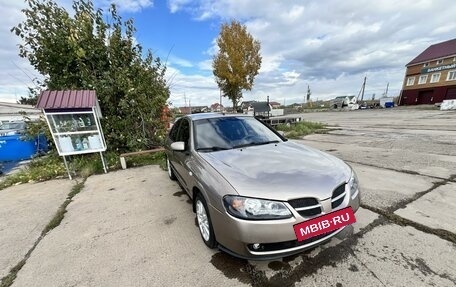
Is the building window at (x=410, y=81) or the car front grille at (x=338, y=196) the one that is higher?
the building window at (x=410, y=81)

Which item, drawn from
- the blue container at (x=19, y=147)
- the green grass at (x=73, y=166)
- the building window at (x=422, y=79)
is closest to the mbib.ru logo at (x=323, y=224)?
the green grass at (x=73, y=166)

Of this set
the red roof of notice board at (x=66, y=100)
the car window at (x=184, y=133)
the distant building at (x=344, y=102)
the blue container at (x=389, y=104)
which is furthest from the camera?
the distant building at (x=344, y=102)

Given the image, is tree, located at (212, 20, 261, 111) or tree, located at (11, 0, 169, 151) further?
tree, located at (212, 20, 261, 111)

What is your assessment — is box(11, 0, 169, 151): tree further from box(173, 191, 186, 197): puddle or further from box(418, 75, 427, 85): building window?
box(418, 75, 427, 85): building window

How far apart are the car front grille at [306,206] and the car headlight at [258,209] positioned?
86 millimetres

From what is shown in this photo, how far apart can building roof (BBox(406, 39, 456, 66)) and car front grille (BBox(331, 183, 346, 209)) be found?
42856 mm

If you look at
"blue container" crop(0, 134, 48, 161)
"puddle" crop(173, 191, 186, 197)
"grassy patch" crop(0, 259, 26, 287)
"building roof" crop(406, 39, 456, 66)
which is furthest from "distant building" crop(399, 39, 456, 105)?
"blue container" crop(0, 134, 48, 161)

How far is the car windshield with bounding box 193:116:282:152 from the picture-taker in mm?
2987

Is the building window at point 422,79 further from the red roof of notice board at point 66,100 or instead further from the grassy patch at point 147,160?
the red roof of notice board at point 66,100

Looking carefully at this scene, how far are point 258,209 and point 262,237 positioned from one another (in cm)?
22

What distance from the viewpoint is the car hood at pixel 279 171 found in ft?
6.11

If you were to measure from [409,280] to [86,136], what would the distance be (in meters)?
6.96

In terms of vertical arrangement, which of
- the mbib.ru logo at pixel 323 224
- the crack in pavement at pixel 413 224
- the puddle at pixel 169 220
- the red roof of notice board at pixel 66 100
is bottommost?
the puddle at pixel 169 220

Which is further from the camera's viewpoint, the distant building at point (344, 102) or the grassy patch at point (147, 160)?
the distant building at point (344, 102)
